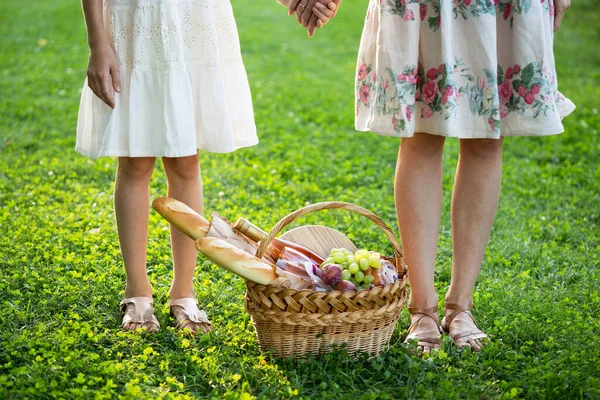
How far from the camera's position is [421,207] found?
2.45 m

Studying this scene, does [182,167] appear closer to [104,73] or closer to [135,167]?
[135,167]

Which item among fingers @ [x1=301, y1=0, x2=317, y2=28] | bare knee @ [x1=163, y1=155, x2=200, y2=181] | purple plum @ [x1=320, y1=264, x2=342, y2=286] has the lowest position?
purple plum @ [x1=320, y1=264, x2=342, y2=286]

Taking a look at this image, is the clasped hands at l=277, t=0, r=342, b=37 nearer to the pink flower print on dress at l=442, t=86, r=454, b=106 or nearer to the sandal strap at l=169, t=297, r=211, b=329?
the pink flower print on dress at l=442, t=86, r=454, b=106

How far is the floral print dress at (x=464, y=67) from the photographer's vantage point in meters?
2.25

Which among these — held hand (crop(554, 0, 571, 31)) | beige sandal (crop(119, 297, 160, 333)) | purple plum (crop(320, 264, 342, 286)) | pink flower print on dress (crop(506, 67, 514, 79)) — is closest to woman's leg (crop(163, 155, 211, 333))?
beige sandal (crop(119, 297, 160, 333))

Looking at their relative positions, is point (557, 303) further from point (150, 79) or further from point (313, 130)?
point (313, 130)

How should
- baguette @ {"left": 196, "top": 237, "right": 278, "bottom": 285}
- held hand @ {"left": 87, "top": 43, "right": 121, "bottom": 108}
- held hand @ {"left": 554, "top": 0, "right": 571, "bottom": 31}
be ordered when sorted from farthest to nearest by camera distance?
held hand @ {"left": 554, "top": 0, "right": 571, "bottom": 31} < held hand @ {"left": 87, "top": 43, "right": 121, "bottom": 108} < baguette @ {"left": 196, "top": 237, "right": 278, "bottom": 285}

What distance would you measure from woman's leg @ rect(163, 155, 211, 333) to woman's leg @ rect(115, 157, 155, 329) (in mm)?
85

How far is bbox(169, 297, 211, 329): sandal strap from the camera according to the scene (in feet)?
8.39

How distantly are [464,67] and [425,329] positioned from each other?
86 cm

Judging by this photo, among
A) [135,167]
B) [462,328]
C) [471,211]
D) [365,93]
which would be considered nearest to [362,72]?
[365,93]

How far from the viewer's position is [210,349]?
236 cm

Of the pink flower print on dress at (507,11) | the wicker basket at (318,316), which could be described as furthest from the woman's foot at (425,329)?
the pink flower print on dress at (507,11)

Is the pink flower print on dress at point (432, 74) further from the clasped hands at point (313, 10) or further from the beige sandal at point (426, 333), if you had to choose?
the beige sandal at point (426, 333)
